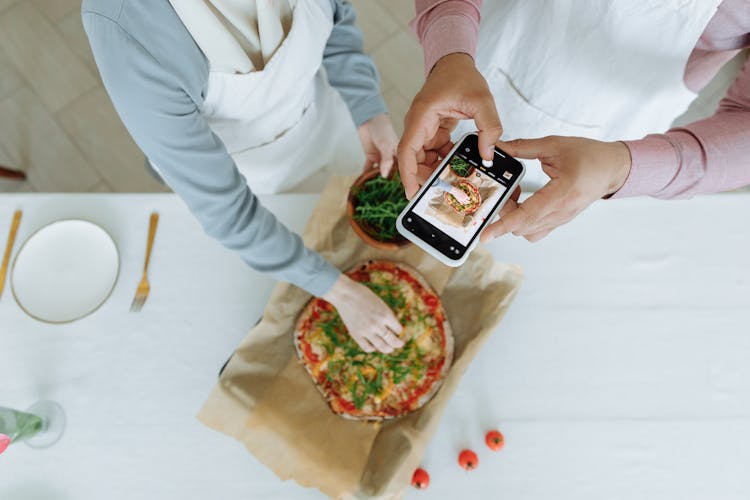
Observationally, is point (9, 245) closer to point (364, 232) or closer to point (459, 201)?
point (364, 232)

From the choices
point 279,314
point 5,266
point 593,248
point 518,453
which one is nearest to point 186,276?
point 279,314

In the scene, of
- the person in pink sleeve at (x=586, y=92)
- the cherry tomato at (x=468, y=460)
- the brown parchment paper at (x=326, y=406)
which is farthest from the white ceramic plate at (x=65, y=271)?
the cherry tomato at (x=468, y=460)

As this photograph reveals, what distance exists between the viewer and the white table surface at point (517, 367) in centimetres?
100

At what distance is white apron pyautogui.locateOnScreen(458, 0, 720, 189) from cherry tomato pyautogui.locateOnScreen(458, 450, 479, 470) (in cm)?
66

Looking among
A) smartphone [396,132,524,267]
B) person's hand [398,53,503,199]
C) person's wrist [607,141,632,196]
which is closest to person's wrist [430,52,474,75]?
person's hand [398,53,503,199]

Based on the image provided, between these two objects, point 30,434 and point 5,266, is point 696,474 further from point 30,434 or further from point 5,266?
point 5,266

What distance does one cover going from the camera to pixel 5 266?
1081 mm

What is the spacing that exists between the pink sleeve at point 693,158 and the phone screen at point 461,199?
0.19 meters

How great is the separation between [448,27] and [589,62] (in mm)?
302

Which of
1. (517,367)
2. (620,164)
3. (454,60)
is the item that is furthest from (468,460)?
(454,60)

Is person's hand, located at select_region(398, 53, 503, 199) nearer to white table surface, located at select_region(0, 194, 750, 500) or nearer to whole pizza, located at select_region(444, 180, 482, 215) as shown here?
whole pizza, located at select_region(444, 180, 482, 215)

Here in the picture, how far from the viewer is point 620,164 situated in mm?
762

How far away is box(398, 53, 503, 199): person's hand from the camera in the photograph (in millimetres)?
771

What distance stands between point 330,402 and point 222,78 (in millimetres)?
655
